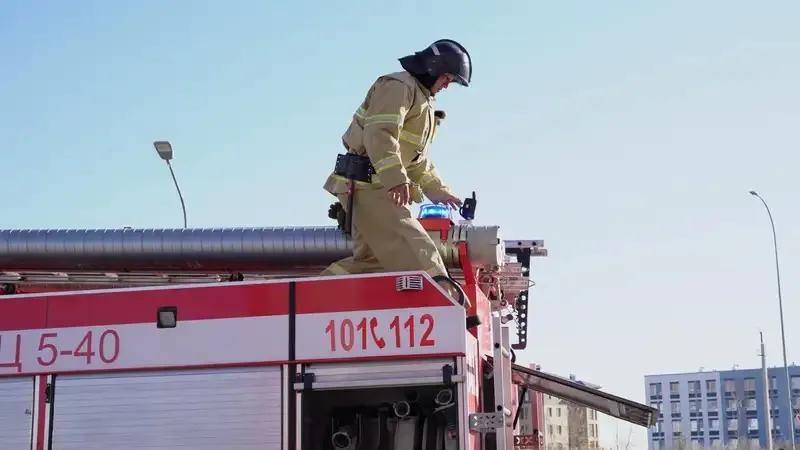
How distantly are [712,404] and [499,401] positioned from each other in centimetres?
13339

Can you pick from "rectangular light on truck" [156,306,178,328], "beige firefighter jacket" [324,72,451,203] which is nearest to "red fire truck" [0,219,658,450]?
"rectangular light on truck" [156,306,178,328]

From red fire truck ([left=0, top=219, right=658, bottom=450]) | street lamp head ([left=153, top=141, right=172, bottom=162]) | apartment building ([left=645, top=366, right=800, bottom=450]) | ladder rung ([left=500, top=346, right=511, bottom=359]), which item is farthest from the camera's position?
apartment building ([left=645, top=366, right=800, bottom=450])

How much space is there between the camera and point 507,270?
299 inches

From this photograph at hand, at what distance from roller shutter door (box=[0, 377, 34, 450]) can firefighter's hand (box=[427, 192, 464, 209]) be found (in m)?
2.48

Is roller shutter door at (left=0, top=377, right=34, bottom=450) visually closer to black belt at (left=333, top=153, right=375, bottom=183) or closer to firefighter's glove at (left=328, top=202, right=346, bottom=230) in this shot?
firefighter's glove at (left=328, top=202, right=346, bottom=230)

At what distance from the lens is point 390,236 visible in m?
6.08

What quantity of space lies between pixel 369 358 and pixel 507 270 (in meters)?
2.39

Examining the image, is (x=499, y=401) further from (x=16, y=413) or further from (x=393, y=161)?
(x=16, y=413)

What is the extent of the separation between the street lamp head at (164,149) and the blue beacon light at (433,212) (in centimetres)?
1052

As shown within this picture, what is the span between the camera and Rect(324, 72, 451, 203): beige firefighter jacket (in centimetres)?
582

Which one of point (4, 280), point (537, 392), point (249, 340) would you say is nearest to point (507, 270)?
point (537, 392)

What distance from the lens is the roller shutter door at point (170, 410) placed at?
17.8ft

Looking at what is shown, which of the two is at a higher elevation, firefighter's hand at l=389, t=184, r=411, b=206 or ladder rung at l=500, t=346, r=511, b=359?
firefighter's hand at l=389, t=184, r=411, b=206

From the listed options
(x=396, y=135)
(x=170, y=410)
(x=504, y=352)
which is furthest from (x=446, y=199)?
(x=170, y=410)
